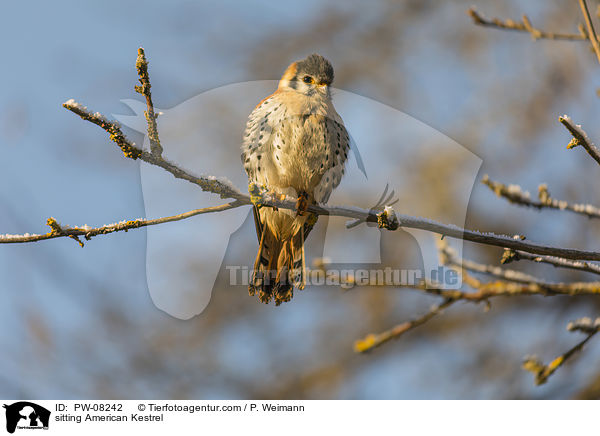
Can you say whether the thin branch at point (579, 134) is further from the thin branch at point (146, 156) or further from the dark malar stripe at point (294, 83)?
the dark malar stripe at point (294, 83)

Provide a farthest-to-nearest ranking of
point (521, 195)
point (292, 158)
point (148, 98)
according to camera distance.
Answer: point (292, 158) → point (148, 98) → point (521, 195)

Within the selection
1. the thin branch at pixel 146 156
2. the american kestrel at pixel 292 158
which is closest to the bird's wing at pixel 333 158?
the american kestrel at pixel 292 158

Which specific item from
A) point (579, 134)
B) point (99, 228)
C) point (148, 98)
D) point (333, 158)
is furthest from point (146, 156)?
point (333, 158)

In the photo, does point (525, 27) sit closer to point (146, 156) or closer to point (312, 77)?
point (146, 156)

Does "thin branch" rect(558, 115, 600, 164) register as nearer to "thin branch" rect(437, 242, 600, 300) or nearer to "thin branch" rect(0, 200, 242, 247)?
"thin branch" rect(437, 242, 600, 300)

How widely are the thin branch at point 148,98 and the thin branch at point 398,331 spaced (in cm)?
116

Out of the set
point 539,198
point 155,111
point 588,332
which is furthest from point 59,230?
point 588,332

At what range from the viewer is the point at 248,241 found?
5410mm

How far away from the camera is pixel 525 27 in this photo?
1.74 m

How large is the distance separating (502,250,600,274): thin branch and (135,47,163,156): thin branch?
134cm

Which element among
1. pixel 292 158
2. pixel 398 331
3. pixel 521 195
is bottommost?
pixel 398 331

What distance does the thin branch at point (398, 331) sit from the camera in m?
1.17
